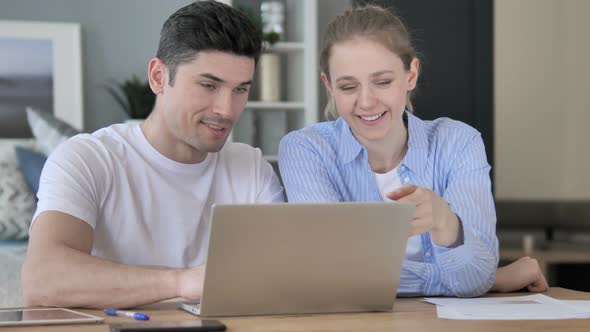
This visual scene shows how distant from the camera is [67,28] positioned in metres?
4.10

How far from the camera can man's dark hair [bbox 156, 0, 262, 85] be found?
187cm

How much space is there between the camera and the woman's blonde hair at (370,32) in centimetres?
198

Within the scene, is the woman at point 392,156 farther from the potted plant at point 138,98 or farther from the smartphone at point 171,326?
the potted plant at point 138,98

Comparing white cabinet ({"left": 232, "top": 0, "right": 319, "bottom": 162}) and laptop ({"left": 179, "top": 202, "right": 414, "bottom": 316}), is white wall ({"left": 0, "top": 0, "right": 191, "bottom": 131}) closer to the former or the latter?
white cabinet ({"left": 232, "top": 0, "right": 319, "bottom": 162})

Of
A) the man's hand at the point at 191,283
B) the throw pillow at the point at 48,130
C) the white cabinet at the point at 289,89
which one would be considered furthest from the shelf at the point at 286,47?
the man's hand at the point at 191,283

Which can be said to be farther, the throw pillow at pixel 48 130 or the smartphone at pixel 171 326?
the throw pillow at pixel 48 130

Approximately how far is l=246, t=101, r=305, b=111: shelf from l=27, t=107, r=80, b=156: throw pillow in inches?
37.2

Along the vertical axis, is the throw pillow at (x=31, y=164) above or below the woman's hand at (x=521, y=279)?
above

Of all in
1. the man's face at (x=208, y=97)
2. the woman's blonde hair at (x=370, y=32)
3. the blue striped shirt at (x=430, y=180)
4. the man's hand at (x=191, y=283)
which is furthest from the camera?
the woman's blonde hair at (x=370, y=32)

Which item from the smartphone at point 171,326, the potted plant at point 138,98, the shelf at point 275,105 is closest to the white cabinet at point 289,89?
the shelf at point 275,105

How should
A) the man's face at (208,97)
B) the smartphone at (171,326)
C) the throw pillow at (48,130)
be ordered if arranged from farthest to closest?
the throw pillow at (48,130)
the man's face at (208,97)
the smartphone at (171,326)

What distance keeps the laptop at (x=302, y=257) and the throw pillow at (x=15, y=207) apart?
6.28 feet

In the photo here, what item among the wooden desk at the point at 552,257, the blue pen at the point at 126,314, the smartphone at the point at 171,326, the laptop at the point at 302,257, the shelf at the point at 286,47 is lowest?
the wooden desk at the point at 552,257

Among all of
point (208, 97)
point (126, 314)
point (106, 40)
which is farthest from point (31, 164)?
point (126, 314)
